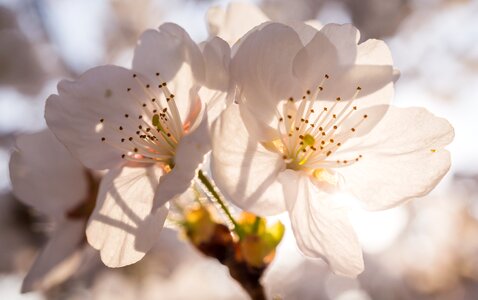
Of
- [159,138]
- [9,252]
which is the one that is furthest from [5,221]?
[159,138]

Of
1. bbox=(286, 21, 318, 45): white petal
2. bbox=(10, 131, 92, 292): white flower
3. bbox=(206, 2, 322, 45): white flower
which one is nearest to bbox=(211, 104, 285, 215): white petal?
bbox=(286, 21, 318, 45): white petal

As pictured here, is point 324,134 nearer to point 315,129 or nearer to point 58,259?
point 315,129

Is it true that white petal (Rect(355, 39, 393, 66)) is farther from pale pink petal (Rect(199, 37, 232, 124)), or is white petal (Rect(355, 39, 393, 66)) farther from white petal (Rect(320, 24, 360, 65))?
pale pink petal (Rect(199, 37, 232, 124))

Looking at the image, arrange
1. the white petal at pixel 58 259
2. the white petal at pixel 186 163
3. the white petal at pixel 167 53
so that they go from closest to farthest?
1. the white petal at pixel 186 163
2. the white petal at pixel 167 53
3. the white petal at pixel 58 259

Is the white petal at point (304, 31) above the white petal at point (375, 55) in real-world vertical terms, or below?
above

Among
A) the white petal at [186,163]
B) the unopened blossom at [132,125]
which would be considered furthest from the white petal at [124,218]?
the white petal at [186,163]

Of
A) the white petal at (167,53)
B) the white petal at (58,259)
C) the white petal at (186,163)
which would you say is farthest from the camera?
the white petal at (58,259)

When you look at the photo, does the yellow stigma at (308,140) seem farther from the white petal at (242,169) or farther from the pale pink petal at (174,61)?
the pale pink petal at (174,61)
